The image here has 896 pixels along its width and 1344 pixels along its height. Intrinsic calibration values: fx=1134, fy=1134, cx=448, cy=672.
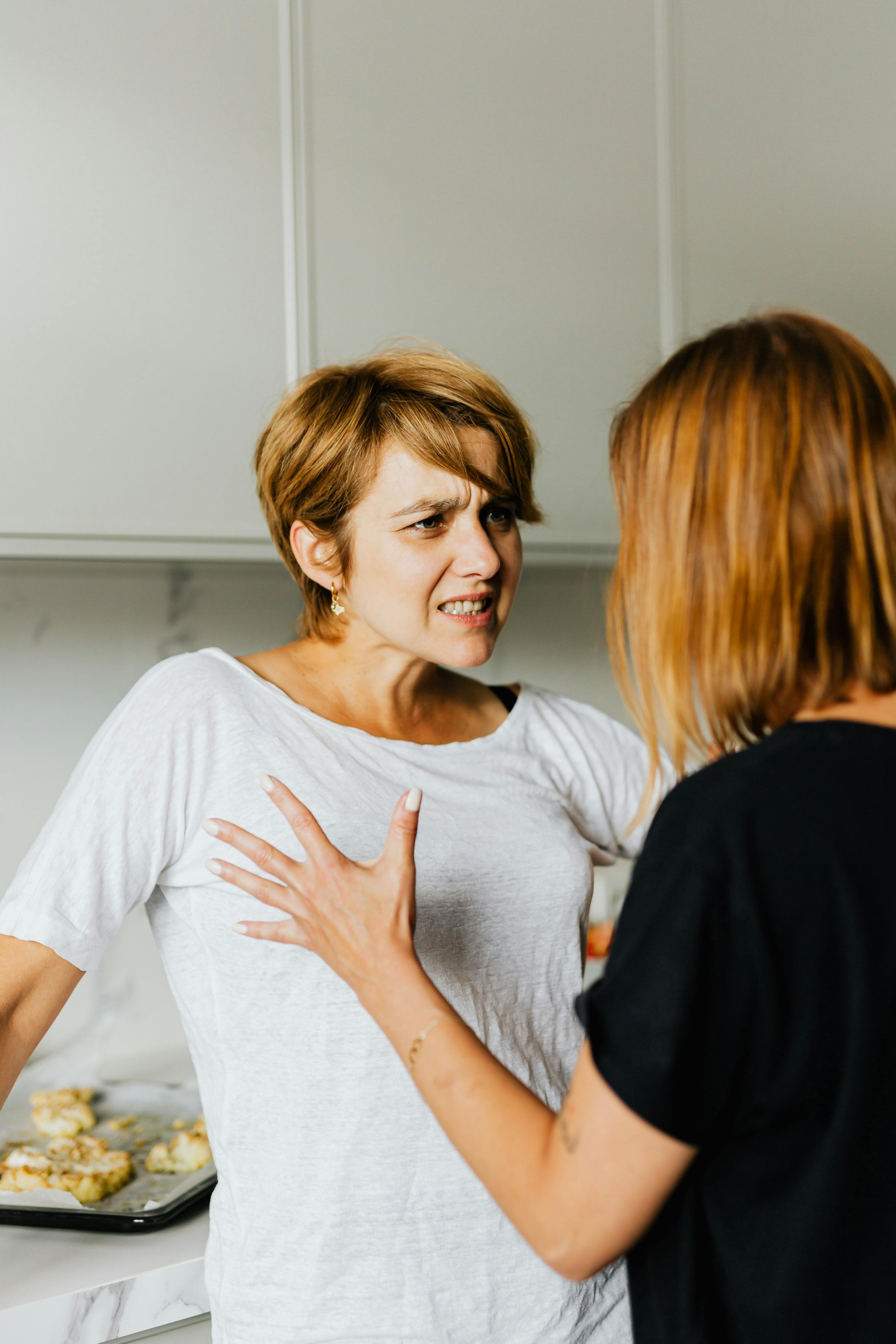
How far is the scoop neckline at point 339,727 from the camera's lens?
99 centimetres

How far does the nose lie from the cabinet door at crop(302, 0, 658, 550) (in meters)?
0.39

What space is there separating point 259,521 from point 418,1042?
2.47 ft

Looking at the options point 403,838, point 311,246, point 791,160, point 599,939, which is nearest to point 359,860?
point 403,838

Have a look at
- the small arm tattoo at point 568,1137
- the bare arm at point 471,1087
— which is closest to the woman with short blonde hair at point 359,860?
the bare arm at point 471,1087

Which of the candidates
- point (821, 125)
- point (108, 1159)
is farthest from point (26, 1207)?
point (821, 125)

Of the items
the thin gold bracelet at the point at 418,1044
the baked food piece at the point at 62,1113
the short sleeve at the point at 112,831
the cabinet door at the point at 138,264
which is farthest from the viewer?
the baked food piece at the point at 62,1113

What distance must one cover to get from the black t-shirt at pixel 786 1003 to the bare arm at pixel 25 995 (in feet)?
1.61

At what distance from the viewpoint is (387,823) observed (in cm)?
96

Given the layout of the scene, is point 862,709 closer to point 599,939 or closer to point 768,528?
point 768,528

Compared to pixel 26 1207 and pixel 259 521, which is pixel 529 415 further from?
pixel 26 1207

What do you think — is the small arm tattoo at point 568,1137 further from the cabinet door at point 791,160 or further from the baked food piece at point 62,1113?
the cabinet door at point 791,160

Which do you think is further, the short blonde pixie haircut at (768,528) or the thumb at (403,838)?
the thumb at (403,838)

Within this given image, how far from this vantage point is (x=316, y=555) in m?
1.10

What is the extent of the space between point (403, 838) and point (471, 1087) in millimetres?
161
